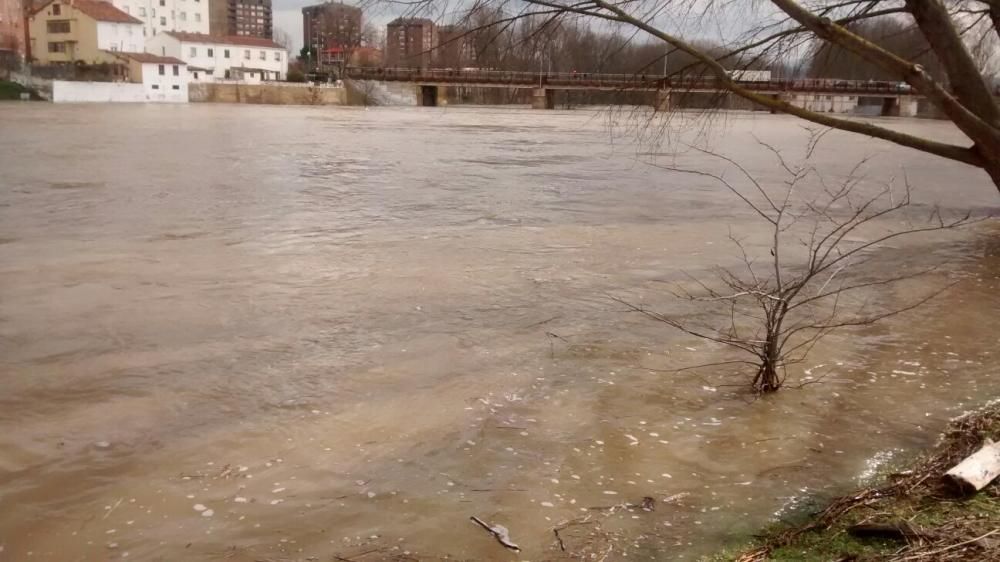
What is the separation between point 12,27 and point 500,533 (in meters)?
85.1

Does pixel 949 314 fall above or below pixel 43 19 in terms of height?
below

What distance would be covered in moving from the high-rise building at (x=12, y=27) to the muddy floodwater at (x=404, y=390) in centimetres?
7228

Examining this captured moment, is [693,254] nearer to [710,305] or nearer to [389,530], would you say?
[710,305]

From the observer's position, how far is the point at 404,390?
19.5 ft

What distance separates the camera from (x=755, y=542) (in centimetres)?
390

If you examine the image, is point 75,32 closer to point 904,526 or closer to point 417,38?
point 417,38

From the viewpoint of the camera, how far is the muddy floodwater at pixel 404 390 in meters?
4.13

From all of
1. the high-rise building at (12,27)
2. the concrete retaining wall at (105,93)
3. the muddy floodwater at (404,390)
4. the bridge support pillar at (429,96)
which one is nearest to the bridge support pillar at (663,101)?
the muddy floodwater at (404,390)

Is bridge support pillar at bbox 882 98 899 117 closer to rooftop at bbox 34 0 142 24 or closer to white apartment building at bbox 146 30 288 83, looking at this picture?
white apartment building at bbox 146 30 288 83

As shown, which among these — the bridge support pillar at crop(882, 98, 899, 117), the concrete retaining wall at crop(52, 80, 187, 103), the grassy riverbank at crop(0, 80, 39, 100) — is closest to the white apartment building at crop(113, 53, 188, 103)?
the concrete retaining wall at crop(52, 80, 187, 103)

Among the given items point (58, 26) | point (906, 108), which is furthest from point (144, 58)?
point (906, 108)

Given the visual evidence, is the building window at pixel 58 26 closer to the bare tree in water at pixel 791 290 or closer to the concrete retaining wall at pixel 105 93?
the concrete retaining wall at pixel 105 93

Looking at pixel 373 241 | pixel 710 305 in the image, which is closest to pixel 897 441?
pixel 710 305

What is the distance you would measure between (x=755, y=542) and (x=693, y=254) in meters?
7.84
